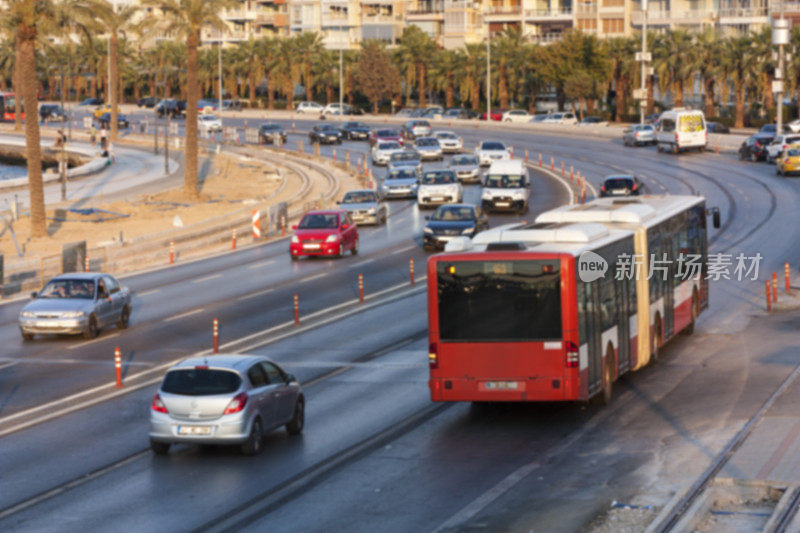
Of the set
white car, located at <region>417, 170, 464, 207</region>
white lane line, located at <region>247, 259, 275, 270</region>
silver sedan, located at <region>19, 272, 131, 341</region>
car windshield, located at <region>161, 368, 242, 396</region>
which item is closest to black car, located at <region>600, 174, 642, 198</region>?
white car, located at <region>417, 170, 464, 207</region>

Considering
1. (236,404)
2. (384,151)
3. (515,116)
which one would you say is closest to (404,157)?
(384,151)

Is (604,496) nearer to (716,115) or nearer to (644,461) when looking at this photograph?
(644,461)

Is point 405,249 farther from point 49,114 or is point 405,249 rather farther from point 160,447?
point 49,114

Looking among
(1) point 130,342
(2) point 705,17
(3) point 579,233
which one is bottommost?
(1) point 130,342

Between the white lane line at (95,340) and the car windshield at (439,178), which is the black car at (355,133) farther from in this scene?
the white lane line at (95,340)

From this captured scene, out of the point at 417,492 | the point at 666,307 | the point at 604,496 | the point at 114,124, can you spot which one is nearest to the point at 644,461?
the point at 604,496

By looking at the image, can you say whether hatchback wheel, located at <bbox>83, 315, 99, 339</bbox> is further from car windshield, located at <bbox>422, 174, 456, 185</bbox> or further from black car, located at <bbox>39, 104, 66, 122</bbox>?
black car, located at <bbox>39, 104, 66, 122</bbox>

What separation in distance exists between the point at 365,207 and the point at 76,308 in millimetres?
26782

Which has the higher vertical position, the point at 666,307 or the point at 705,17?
the point at 705,17

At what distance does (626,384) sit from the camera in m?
25.1

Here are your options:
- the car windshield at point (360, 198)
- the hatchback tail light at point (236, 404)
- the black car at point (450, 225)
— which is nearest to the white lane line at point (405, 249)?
the black car at point (450, 225)

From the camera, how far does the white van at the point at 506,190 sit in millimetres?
59688

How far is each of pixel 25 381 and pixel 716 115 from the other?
9847cm

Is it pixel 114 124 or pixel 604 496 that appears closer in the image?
pixel 604 496
